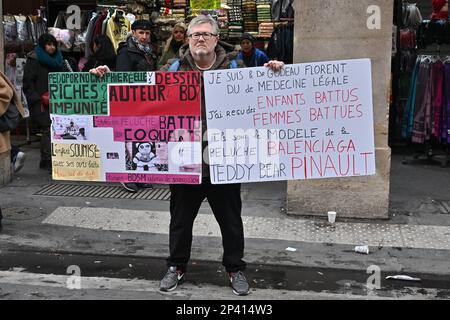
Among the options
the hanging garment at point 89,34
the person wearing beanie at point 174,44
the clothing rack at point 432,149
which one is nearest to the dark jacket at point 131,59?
the person wearing beanie at point 174,44

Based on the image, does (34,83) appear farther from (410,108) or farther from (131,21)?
(410,108)

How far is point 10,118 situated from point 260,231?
269 cm

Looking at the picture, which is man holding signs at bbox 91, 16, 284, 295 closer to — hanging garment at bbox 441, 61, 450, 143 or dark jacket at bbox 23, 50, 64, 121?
dark jacket at bbox 23, 50, 64, 121

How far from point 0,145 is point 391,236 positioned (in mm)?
3923

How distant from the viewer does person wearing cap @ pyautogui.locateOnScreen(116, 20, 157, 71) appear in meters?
7.43

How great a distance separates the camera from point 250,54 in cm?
900

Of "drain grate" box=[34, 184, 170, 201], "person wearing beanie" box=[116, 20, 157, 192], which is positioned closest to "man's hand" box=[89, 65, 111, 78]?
"person wearing beanie" box=[116, 20, 157, 192]

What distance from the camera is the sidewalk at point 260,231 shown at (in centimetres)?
560

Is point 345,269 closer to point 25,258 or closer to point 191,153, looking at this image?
point 191,153

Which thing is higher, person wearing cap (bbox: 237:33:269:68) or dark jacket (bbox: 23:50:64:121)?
person wearing cap (bbox: 237:33:269:68)

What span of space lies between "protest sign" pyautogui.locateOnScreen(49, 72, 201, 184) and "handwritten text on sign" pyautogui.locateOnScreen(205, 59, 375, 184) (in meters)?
0.19

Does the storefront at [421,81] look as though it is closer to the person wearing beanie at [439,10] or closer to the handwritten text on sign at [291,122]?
the person wearing beanie at [439,10]

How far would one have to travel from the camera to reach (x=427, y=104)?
8.81m

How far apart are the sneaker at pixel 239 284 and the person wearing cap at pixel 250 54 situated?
474 centimetres
